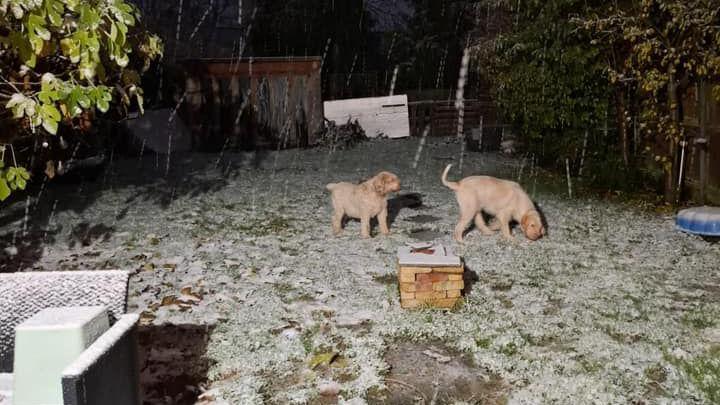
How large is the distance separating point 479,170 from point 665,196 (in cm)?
421

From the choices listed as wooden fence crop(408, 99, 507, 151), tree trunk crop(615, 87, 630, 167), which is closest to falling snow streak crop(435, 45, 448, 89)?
wooden fence crop(408, 99, 507, 151)

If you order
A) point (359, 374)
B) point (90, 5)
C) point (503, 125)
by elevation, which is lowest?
point (359, 374)

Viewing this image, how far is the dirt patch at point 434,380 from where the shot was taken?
3.59 metres

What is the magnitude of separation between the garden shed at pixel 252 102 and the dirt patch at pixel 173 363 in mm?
12240

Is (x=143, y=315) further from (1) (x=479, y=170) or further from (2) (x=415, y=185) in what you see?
(1) (x=479, y=170)

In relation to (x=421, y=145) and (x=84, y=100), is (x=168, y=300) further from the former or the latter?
(x=421, y=145)

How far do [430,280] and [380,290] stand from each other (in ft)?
2.43

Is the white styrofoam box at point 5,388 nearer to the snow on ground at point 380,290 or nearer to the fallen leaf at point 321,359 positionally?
the snow on ground at point 380,290

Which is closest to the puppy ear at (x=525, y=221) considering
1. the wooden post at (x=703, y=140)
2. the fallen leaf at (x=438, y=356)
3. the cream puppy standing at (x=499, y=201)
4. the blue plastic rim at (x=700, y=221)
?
the cream puppy standing at (x=499, y=201)

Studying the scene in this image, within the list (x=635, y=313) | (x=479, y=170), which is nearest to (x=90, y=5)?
(x=635, y=313)

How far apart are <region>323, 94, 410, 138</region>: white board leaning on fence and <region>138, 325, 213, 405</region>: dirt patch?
13.9 metres

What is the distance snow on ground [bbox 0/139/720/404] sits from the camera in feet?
12.6

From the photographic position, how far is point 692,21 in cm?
713

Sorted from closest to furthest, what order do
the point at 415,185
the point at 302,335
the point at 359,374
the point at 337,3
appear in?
1. the point at 359,374
2. the point at 302,335
3. the point at 415,185
4. the point at 337,3
